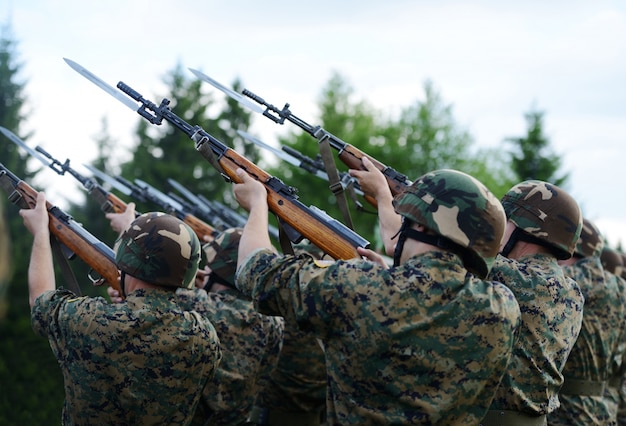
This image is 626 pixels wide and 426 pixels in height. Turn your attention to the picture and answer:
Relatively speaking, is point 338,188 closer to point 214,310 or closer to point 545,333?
point 214,310

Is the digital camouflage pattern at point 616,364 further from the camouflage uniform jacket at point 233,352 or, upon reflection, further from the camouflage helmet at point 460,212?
the camouflage helmet at point 460,212

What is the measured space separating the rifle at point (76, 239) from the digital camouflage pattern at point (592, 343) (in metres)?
4.15

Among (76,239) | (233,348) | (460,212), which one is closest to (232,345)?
(233,348)

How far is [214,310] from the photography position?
6.18 metres

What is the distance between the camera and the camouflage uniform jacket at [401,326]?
373 cm

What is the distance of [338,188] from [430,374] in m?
2.42

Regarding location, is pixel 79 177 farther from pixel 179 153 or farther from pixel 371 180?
pixel 179 153

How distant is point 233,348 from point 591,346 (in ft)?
11.5

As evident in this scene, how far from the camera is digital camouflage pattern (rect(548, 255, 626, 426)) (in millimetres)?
7070

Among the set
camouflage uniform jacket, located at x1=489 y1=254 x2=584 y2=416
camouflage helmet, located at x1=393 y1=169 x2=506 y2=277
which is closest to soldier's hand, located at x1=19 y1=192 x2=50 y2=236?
camouflage helmet, located at x1=393 y1=169 x2=506 y2=277

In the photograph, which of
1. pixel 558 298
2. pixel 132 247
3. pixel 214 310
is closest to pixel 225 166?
pixel 132 247

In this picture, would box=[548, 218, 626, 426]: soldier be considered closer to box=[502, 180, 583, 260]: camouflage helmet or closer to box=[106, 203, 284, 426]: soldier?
box=[502, 180, 583, 260]: camouflage helmet

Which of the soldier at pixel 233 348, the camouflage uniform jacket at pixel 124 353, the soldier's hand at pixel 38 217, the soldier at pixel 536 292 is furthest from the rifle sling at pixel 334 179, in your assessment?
the soldier's hand at pixel 38 217

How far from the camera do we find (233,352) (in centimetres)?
611
